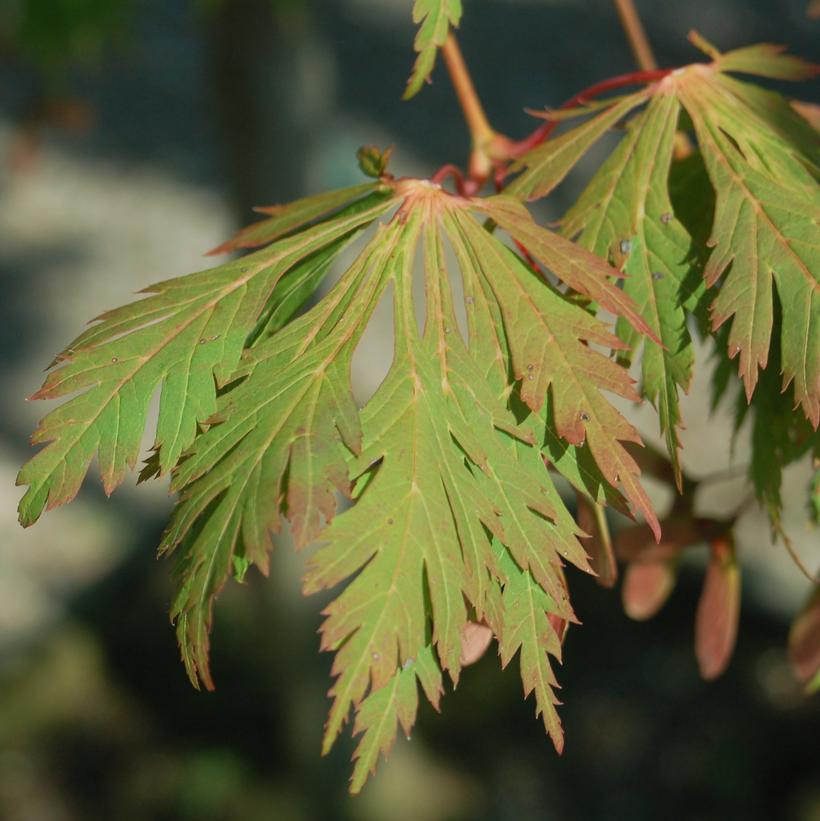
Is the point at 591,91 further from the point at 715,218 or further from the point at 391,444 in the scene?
the point at 391,444

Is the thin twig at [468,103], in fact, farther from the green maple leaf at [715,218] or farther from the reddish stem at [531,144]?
the green maple leaf at [715,218]

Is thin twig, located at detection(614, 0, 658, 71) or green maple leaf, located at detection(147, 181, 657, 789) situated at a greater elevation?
thin twig, located at detection(614, 0, 658, 71)

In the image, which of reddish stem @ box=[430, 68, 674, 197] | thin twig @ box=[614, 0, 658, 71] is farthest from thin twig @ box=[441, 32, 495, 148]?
thin twig @ box=[614, 0, 658, 71]

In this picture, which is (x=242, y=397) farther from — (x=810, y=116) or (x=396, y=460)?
(x=810, y=116)

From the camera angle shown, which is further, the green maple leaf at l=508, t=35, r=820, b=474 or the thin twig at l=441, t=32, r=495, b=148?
the thin twig at l=441, t=32, r=495, b=148

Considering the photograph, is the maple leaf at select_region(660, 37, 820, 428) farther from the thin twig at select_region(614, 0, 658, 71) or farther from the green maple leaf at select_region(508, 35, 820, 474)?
the thin twig at select_region(614, 0, 658, 71)

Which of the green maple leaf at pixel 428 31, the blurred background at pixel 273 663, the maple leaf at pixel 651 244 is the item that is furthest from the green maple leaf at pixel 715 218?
the blurred background at pixel 273 663

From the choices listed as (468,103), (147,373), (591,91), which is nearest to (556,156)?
(591,91)
